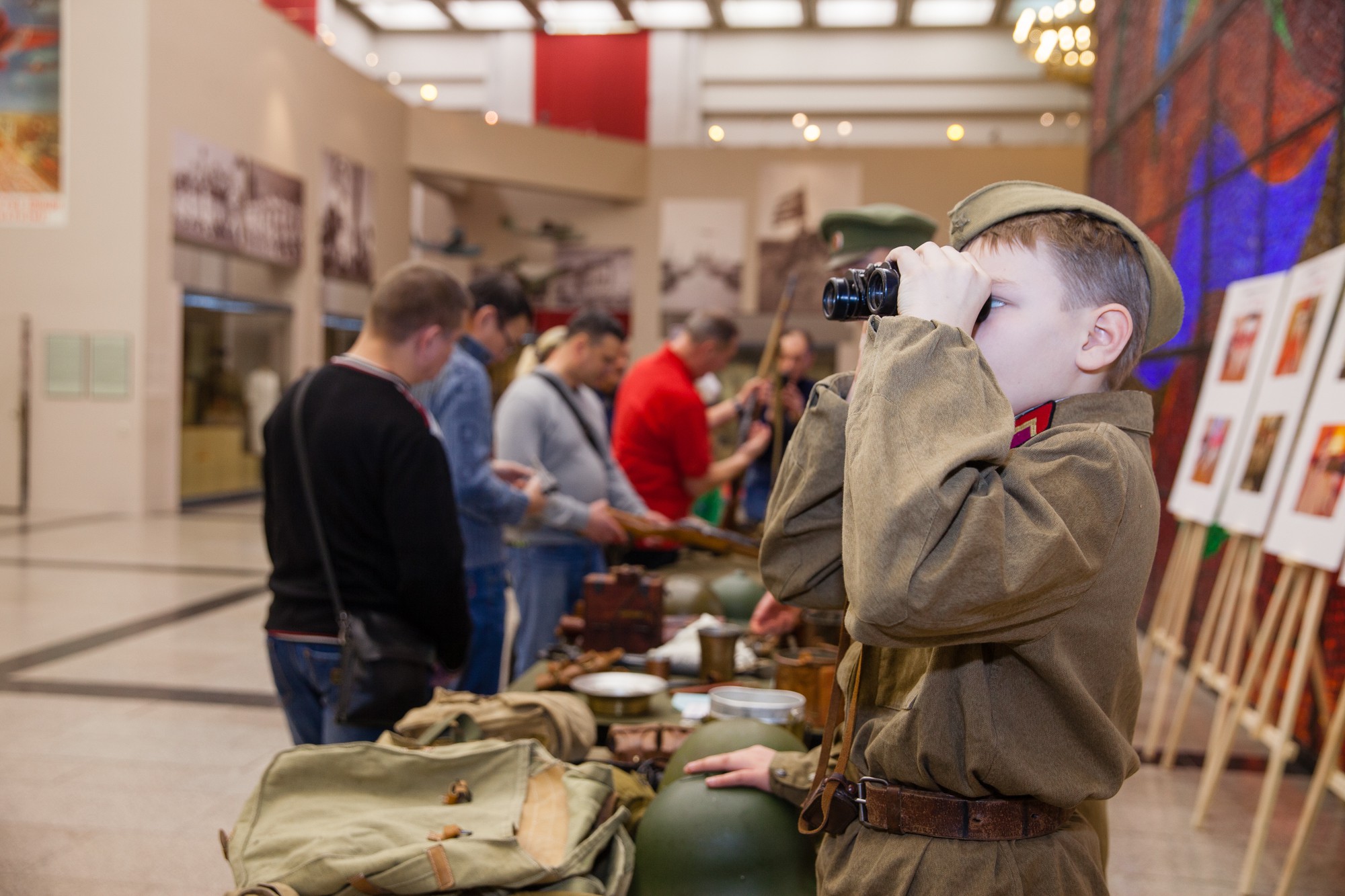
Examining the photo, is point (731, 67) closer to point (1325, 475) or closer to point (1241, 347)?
point (1241, 347)

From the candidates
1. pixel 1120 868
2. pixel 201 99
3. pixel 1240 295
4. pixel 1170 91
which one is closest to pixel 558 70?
pixel 201 99

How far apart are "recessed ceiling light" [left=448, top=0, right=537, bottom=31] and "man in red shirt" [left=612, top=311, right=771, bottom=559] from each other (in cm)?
1843

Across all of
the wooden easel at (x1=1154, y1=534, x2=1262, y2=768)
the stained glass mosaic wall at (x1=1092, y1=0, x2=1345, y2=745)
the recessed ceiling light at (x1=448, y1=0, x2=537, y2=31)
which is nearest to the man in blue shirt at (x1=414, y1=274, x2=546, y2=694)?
the wooden easel at (x1=1154, y1=534, x2=1262, y2=768)

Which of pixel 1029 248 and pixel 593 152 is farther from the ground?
Answer: pixel 593 152

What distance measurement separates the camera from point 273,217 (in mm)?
14336

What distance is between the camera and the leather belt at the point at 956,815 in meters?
1.28

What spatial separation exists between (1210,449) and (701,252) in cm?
1539

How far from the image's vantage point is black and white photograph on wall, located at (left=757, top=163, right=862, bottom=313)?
19.3 meters

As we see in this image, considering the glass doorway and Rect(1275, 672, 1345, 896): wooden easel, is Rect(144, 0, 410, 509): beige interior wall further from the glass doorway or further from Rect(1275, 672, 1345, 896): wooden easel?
Rect(1275, 672, 1345, 896): wooden easel

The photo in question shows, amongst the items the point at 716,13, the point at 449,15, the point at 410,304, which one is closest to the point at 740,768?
the point at 410,304

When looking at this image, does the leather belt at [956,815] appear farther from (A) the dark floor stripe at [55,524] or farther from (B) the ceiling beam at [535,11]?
(B) the ceiling beam at [535,11]

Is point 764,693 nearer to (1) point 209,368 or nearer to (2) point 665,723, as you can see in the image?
(2) point 665,723

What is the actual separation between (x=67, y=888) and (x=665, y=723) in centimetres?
195

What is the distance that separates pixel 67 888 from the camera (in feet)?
Result: 10.1
